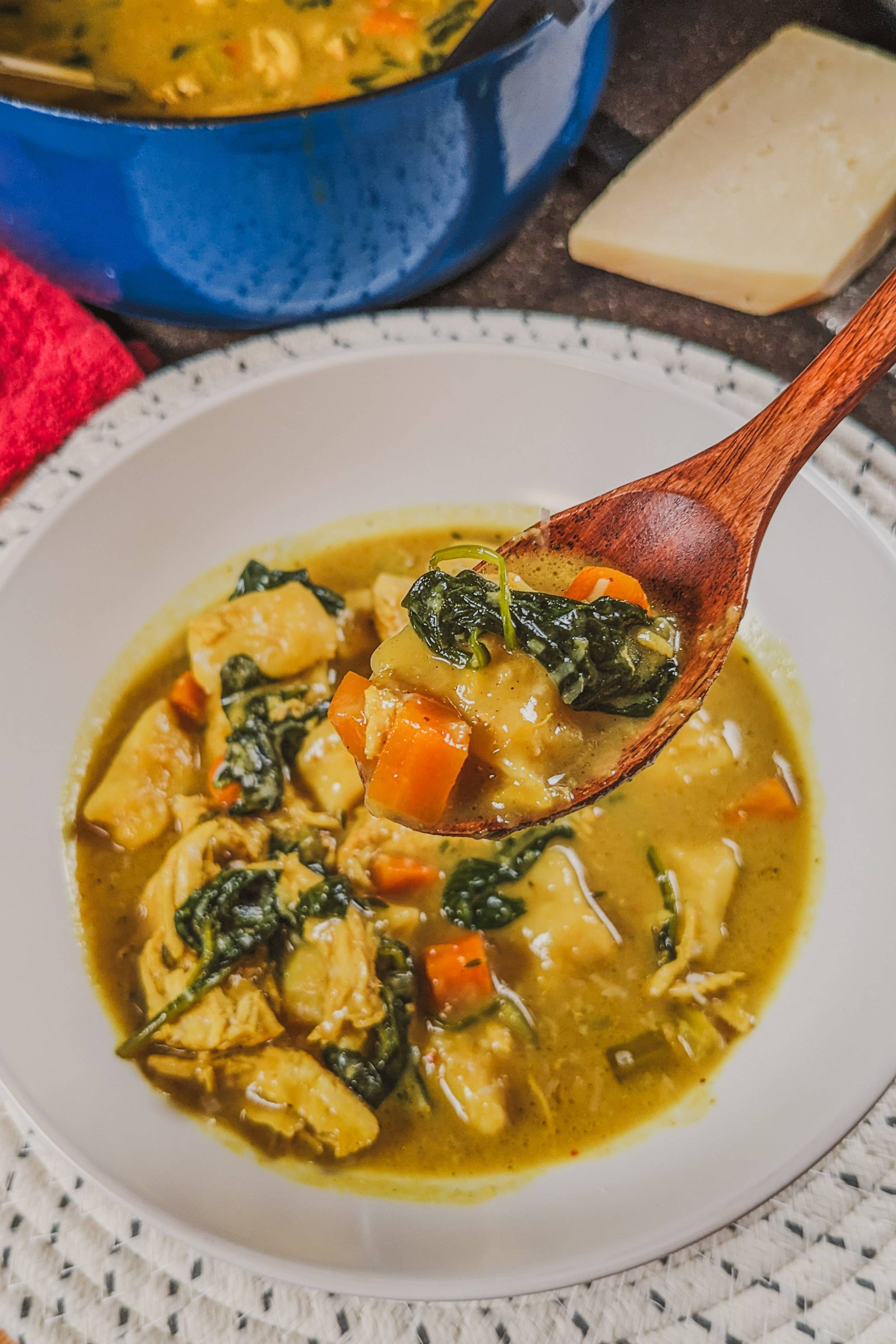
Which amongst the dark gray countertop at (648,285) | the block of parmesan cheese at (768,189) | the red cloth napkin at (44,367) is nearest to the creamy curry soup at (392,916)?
the red cloth napkin at (44,367)

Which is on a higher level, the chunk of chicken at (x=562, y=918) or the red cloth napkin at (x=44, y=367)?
the chunk of chicken at (x=562, y=918)

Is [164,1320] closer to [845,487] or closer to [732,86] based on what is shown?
[845,487]

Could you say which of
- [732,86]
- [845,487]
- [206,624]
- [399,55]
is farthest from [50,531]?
[732,86]

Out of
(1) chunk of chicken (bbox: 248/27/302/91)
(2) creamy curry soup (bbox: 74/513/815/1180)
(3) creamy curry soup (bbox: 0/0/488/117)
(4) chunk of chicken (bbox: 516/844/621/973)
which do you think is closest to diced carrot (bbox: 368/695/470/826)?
(2) creamy curry soup (bbox: 74/513/815/1180)

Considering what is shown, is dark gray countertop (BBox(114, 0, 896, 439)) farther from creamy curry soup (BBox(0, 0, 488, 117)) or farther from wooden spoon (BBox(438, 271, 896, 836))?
wooden spoon (BBox(438, 271, 896, 836))

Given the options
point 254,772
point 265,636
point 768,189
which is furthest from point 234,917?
point 768,189

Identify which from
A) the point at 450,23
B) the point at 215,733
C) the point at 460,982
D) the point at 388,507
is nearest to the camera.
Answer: the point at 460,982

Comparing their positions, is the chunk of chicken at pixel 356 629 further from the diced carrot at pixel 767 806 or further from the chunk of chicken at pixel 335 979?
the diced carrot at pixel 767 806

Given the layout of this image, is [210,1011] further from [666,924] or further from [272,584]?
[272,584]
